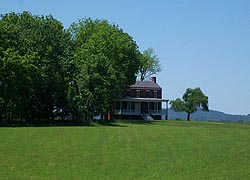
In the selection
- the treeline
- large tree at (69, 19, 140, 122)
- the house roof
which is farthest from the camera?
the house roof

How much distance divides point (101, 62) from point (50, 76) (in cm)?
654

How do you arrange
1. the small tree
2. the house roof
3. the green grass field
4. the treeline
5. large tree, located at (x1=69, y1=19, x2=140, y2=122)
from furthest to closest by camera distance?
1. the small tree
2. the house roof
3. large tree, located at (x1=69, y1=19, x2=140, y2=122)
4. the treeline
5. the green grass field

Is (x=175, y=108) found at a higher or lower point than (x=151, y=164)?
higher

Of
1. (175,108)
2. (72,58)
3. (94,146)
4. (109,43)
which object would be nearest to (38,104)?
(72,58)

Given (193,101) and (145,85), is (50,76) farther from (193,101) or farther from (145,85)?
(193,101)

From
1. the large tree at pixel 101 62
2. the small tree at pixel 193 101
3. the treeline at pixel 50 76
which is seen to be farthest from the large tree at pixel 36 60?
the small tree at pixel 193 101

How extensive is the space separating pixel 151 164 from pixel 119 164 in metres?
1.12

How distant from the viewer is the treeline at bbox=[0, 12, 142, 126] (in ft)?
159

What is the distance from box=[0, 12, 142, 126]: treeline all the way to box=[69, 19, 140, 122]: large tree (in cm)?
11

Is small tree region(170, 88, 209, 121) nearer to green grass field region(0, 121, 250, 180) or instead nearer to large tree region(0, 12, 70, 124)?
large tree region(0, 12, 70, 124)

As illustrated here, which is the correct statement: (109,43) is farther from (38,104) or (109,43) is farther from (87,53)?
(38,104)

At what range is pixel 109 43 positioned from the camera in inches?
2456

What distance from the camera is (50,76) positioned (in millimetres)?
52906

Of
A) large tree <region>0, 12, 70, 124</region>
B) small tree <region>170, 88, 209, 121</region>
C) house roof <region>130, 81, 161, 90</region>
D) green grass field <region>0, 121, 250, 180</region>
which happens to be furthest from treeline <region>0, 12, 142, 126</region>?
small tree <region>170, 88, 209, 121</region>
